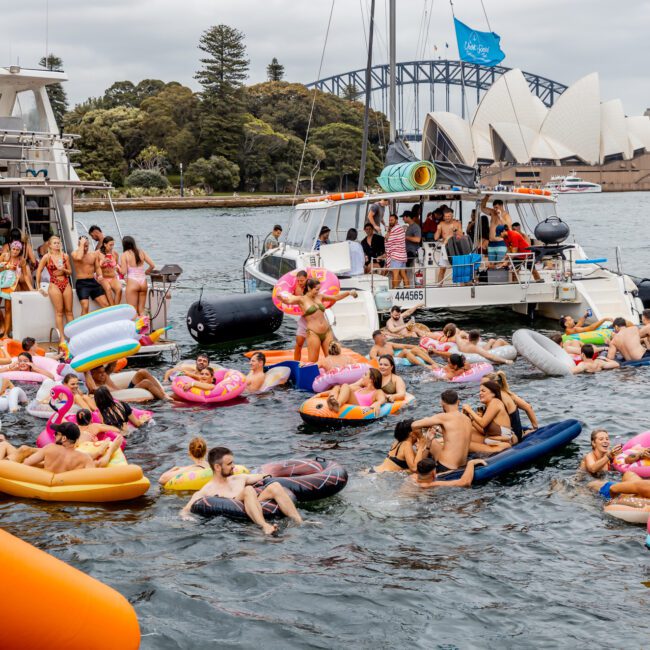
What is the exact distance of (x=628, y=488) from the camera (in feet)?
34.9

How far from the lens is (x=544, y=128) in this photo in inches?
4402

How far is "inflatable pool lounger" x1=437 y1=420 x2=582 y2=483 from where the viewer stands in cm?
1167

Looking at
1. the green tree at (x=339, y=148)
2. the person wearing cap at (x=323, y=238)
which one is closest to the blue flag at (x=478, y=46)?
the person wearing cap at (x=323, y=238)

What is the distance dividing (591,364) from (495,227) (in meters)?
6.06

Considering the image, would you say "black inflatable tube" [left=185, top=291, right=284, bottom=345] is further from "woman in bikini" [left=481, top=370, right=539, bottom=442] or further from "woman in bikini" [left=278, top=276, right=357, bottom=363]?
"woman in bikini" [left=481, top=370, right=539, bottom=442]

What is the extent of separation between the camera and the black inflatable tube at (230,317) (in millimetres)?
21156

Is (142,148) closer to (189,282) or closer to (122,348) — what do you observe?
(189,282)


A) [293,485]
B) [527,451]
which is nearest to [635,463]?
[527,451]

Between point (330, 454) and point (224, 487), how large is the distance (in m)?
2.75

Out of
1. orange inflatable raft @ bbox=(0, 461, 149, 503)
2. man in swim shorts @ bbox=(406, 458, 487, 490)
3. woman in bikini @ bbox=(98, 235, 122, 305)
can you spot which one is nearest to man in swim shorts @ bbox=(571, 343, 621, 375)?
man in swim shorts @ bbox=(406, 458, 487, 490)

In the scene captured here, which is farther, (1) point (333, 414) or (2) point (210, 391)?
(2) point (210, 391)

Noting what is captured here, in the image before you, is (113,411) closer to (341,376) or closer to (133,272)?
(341,376)

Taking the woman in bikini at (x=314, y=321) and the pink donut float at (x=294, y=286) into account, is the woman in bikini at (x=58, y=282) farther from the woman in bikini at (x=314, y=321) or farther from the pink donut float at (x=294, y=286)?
the woman in bikini at (x=314, y=321)

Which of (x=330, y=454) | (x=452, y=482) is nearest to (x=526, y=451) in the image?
(x=452, y=482)
